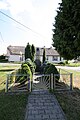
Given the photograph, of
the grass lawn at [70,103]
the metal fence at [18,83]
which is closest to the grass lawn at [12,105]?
the metal fence at [18,83]

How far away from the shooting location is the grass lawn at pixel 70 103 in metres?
6.54

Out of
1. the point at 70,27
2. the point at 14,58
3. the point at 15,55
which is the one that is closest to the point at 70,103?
the point at 70,27

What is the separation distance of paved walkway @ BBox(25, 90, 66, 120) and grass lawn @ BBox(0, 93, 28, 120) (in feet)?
0.81

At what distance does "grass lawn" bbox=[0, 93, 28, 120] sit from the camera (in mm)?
6365

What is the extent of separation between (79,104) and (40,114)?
7.14 feet

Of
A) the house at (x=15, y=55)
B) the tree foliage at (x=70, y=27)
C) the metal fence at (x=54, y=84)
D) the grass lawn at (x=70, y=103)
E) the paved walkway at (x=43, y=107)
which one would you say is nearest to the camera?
the paved walkway at (x=43, y=107)

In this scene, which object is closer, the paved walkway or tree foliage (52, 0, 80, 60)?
the paved walkway

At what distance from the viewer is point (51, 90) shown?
981cm

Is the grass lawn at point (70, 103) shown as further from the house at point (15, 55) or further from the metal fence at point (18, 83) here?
the house at point (15, 55)

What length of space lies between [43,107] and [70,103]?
1.37 metres

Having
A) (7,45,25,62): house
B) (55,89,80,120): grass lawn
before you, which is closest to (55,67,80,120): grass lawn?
(55,89,80,120): grass lawn

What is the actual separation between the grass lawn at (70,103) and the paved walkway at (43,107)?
24 cm

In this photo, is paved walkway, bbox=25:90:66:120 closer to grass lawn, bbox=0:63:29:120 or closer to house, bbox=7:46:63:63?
grass lawn, bbox=0:63:29:120

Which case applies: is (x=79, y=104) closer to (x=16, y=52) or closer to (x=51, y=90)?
(x=51, y=90)
